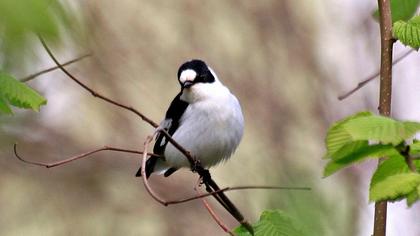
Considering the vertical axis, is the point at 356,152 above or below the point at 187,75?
below

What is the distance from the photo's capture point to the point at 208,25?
5250 millimetres

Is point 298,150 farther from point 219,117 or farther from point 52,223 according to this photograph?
point 219,117

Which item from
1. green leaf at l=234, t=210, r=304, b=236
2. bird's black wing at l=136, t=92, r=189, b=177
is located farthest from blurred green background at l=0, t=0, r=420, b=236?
green leaf at l=234, t=210, r=304, b=236

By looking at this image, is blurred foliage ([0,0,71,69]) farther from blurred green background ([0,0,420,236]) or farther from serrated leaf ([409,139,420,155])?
blurred green background ([0,0,420,236])

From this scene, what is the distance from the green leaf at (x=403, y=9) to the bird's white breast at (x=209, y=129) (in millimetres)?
1586

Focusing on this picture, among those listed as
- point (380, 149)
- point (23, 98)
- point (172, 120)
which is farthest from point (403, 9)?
point (172, 120)

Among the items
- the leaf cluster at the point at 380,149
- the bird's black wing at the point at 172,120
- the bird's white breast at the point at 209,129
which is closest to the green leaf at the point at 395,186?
the leaf cluster at the point at 380,149

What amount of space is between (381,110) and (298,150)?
373 cm

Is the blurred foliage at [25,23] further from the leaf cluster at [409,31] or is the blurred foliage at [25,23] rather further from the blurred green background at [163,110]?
the blurred green background at [163,110]

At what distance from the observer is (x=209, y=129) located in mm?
2816

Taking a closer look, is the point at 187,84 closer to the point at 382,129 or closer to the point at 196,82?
the point at 196,82

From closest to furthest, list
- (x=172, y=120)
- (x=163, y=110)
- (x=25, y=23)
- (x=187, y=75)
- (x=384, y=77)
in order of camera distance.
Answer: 1. (x=25, y=23)
2. (x=384, y=77)
3. (x=187, y=75)
4. (x=172, y=120)
5. (x=163, y=110)

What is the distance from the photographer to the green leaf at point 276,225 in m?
1.15

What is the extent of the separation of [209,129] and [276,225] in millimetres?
1657
